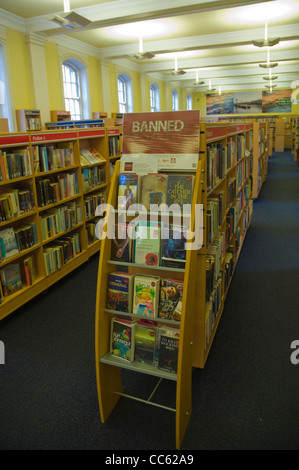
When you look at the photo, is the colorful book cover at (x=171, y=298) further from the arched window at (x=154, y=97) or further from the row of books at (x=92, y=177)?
the arched window at (x=154, y=97)

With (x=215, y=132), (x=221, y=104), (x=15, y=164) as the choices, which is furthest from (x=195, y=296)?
(x=221, y=104)

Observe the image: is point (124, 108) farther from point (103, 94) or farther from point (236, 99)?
point (236, 99)

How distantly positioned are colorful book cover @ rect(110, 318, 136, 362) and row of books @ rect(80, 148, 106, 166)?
3114mm

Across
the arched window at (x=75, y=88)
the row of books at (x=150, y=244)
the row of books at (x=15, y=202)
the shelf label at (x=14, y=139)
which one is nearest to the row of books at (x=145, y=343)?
the row of books at (x=150, y=244)

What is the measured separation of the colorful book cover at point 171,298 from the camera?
84.2 inches

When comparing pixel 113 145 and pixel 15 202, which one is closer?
pixel 15 202

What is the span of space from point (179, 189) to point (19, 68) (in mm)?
7859

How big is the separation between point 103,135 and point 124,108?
9514mm

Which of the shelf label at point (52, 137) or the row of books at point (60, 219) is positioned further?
the row of books at point (60, 219)

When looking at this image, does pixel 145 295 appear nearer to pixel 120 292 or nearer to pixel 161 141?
pixel 120 292

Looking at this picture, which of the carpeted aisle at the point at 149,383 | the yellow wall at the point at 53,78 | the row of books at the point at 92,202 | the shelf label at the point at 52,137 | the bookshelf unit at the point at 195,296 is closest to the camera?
the bookshelf unit at the point at 195,296

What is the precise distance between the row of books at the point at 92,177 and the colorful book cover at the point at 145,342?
3.15 m

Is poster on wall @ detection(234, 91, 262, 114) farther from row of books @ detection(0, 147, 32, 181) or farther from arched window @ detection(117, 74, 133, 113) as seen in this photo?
row of books @ detection(0, 147, 32, 181)

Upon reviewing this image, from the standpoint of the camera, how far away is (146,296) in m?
2.21
